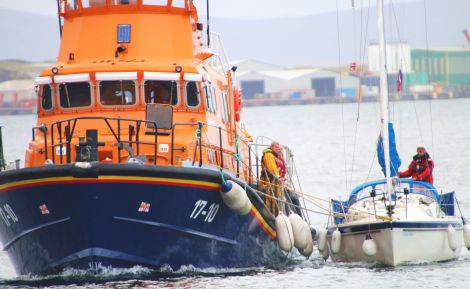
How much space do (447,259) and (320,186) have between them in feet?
58.5

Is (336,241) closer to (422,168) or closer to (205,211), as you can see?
(422,168)

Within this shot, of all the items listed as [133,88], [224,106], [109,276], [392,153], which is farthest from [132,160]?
[392,153]

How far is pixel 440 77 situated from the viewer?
189750 mm

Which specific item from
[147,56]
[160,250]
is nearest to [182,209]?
[160,250]

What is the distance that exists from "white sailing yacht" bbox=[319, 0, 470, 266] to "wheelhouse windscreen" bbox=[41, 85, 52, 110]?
5187mm

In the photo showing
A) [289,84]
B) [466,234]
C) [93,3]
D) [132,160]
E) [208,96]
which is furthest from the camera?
[289,84]

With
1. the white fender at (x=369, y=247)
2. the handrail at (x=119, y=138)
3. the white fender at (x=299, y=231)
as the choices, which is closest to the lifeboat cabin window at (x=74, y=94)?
the handrail at (x=119, y=138)

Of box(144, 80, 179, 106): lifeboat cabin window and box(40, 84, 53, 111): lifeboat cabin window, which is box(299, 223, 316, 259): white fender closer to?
box(144, 80, 179, 106): lifeboat cabin window

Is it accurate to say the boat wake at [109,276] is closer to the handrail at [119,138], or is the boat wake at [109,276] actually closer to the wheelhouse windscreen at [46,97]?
the handrail at [119,138]

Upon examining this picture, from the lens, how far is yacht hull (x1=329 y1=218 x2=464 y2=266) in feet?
62.8

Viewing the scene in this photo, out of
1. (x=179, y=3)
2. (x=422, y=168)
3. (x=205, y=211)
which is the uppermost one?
(x=179, y=3)

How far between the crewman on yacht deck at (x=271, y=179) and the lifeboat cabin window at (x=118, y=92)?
267 centimetres

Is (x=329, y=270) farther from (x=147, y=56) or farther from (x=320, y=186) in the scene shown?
(x=320, y=186)

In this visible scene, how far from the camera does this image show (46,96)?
62.5 ft
